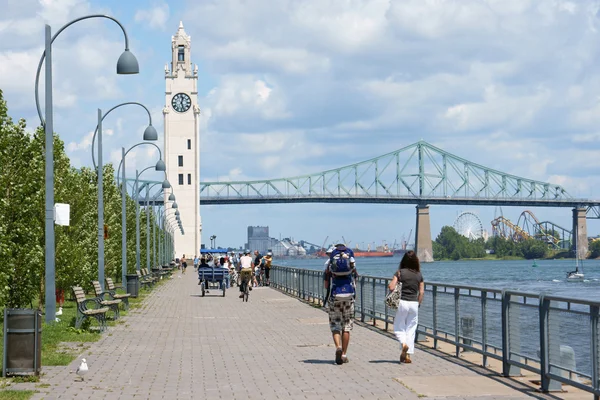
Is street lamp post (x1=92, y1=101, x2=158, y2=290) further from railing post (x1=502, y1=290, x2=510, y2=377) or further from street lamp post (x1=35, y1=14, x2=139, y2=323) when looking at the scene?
railing post (x1=502, y1=290, x2=510, y2=377)

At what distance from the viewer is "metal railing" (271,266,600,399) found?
10.7m

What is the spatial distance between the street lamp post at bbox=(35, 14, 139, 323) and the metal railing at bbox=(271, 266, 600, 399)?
22.6 ft

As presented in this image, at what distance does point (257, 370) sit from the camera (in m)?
13.5

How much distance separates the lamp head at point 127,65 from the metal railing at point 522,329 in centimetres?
745

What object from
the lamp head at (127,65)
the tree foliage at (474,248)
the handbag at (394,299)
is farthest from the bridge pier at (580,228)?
the handbag at (394,299)

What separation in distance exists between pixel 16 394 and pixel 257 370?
3378 millimetres

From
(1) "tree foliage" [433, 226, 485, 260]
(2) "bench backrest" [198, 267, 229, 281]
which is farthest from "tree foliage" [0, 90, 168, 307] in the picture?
(1) "tree foliage" [433, 226, 485, 260]

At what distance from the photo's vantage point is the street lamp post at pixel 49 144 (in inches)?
792

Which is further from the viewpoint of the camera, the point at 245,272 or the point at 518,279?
the point at 518,279

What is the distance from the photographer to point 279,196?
144875mm

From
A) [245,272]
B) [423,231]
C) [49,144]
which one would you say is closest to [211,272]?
[245,272]

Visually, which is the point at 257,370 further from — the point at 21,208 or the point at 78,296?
the point at 21,208

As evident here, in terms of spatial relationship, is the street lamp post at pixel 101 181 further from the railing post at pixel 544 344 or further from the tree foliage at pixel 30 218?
the railing post at pixel 544 344

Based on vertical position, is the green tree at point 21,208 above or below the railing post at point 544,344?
above
